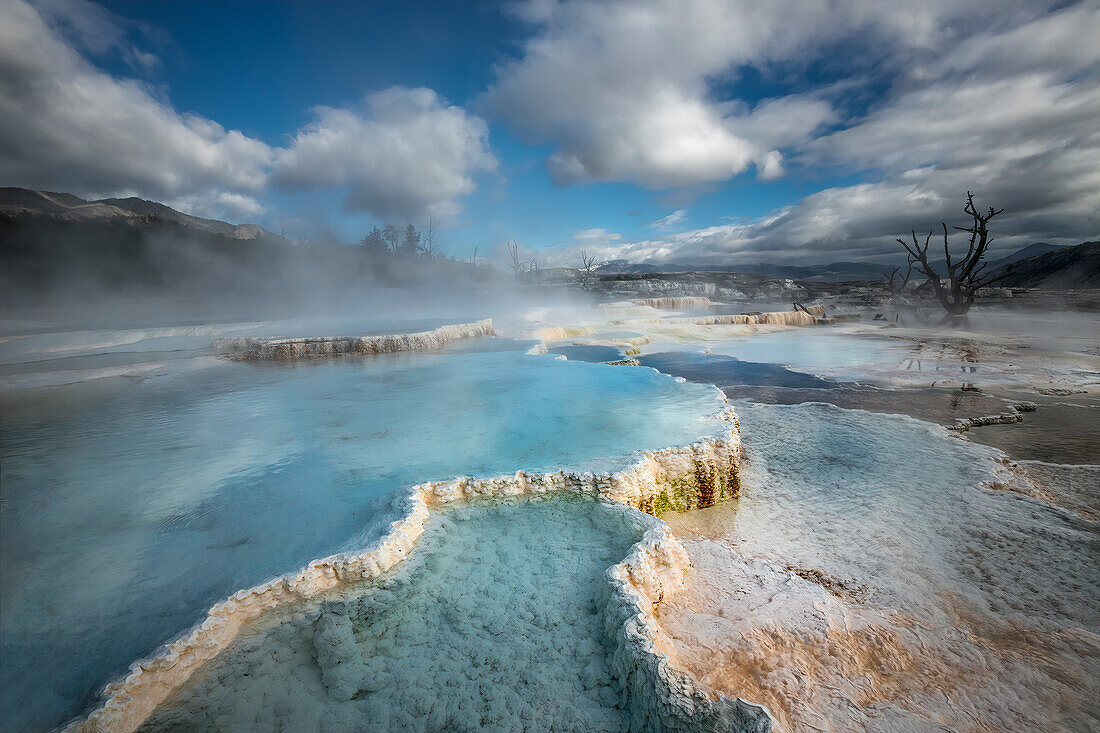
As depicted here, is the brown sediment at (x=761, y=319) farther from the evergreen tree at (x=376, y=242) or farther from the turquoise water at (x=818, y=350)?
the evergreen tree at (x=376, y=242)

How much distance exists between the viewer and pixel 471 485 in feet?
10.0

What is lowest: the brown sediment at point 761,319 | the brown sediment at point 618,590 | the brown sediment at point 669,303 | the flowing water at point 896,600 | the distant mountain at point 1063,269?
the flowing water at point 896,600

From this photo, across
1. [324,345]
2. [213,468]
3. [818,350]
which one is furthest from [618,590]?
[818,350]

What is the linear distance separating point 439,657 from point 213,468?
2.83 meters

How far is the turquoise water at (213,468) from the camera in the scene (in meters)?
1.96

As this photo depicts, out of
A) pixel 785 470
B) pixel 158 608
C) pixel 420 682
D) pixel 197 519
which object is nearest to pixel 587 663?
pixel 420 682

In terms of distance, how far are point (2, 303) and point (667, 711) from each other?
88.6 ft

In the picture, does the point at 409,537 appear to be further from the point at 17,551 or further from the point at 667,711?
the point at 17,551

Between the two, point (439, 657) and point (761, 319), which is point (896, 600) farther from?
point (761, 319)

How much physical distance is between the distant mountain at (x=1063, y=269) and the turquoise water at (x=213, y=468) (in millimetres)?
43243

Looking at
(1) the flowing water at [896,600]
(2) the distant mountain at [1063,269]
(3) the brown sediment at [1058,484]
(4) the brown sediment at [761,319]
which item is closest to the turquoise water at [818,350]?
(4) the brown sediment at [761,319]

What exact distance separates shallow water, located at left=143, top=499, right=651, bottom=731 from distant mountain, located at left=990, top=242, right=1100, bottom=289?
147 ft

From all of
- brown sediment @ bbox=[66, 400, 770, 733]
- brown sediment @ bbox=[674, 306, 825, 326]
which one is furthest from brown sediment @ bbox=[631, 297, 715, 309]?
brown sediment @ bbox=[66, 400, 770, 733]

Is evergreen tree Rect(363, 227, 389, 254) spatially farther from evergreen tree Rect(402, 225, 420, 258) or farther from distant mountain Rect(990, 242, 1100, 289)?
distant mountain Rect(990, 242, 1100, 289)
